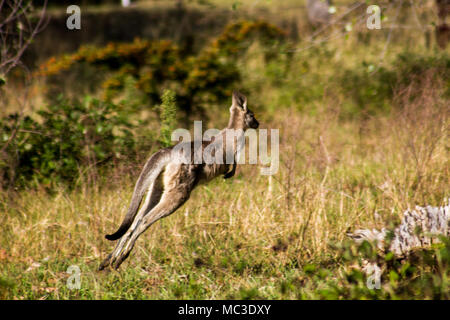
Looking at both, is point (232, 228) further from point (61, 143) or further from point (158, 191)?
point (61, 143)

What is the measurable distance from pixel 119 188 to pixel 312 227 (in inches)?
76.6

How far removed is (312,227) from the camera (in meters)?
4.72

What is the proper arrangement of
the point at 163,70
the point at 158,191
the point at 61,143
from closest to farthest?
the point at 158,191 → the point at 61,143 → the point at 163,70

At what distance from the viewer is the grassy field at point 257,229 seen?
4.09 meters

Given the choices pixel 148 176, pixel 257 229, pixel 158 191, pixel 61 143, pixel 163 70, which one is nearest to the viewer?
pixel 148 176

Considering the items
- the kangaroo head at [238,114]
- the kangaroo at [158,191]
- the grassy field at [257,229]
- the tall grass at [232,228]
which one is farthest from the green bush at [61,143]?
the kangaroo at [158,191]

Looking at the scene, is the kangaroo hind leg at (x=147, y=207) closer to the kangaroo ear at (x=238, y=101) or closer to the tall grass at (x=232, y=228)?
the tall grass at (x=232, y=228)

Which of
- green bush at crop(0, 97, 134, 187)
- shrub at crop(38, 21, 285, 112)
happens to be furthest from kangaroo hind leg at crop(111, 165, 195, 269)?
shrub at crop(38, 21, 285, 112)

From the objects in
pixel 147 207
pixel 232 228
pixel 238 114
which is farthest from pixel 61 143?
pixel 232 228

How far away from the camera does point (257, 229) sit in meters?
4.90

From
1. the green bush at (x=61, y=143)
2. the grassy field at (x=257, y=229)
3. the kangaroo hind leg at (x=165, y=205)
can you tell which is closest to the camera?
the grassy field at (x=257, y=229)
